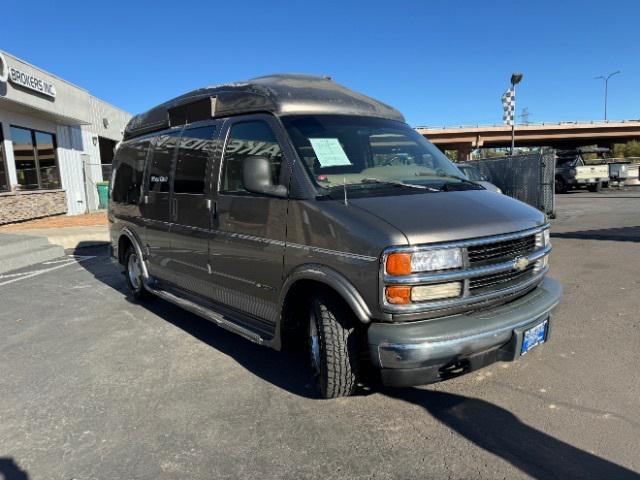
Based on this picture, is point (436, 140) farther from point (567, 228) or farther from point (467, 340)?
point (467, 340)

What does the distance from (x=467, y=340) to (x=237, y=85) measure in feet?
9.57

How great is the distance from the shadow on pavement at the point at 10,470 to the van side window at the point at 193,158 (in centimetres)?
246

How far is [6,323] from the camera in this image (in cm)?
573

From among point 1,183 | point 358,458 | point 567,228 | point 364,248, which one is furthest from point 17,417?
point 1,183

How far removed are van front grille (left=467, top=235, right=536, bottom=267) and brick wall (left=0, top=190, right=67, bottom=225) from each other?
14.8 meters

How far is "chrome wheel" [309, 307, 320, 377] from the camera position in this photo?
344cm

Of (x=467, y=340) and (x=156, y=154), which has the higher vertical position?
(x=156, y=154)

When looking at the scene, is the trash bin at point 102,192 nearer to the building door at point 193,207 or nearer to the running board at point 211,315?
the running board at point 211,315

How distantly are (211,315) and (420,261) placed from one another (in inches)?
89.4

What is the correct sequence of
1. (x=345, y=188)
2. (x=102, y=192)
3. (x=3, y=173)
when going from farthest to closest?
(x=102, y=192) < (x=3, y=173) < (x=345, y=188)

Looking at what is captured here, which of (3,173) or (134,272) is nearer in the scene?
(134,272)

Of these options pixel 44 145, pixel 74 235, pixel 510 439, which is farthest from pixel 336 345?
pixel 44 145

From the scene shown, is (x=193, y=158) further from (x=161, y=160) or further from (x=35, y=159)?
(x=35, y=159)

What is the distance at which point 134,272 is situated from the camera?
21.0 ft
